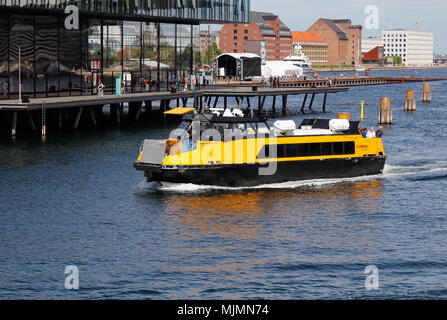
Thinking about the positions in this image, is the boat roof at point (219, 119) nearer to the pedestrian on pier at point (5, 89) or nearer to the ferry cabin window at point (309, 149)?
the ferry cabin window at point (309, 149)

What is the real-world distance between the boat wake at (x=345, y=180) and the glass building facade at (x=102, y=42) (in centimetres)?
3009

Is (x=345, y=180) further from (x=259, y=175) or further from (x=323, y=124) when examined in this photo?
(x=259, y=175)

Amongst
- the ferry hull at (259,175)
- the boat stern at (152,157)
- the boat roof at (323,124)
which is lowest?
the ferry hull at (259,175)

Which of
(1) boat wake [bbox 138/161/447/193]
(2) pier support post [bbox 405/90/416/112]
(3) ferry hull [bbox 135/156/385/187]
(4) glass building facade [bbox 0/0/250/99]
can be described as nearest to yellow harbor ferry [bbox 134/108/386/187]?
(3) ferry hull [bbox 135/156/385/187]

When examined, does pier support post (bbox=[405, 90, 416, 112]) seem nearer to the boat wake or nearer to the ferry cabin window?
the boat wake

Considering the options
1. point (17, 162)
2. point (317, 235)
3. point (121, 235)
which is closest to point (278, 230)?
point (317, 235)

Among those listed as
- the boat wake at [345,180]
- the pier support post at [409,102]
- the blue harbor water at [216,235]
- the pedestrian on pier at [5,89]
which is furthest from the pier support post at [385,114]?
the pedestrian on pier at [5,89]

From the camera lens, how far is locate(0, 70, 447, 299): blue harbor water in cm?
2725

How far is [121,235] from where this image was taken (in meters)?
33.6

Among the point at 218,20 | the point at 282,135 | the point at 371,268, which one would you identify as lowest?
the point at 371,268

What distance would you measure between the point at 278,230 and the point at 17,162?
24305 millimetres

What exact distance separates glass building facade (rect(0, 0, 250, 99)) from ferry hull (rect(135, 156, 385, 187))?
31.1 m

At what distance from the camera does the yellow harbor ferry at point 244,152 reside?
4153cm
